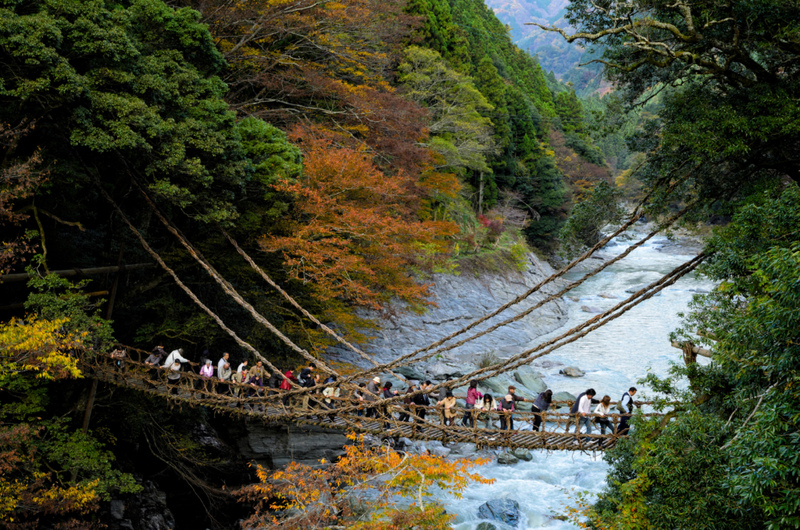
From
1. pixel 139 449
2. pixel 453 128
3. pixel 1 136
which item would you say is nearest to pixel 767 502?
pixel 1 136

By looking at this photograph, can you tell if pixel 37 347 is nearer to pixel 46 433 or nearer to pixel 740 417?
pixel 46 433

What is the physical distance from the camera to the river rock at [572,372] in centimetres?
1617

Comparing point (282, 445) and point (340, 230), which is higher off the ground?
point (340, 230)

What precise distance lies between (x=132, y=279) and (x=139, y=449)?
12.4ft

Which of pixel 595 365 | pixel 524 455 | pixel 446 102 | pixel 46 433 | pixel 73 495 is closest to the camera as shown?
pixel 73 495

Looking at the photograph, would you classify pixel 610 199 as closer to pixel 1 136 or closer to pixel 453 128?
pixel 1 136

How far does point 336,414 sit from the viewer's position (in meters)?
8.00

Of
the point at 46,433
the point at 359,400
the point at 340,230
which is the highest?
the point at 340,230

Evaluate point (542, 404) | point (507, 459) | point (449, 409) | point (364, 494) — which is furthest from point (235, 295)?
point (507, 459)

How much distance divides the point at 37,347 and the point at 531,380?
1313 centimetres

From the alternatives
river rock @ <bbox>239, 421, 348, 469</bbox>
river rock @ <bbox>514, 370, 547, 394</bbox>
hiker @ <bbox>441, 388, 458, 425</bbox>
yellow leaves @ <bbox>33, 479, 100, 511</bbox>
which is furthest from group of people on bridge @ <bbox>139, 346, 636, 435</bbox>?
river rock @ <bbox>514, 370, 547, 394</bbox>

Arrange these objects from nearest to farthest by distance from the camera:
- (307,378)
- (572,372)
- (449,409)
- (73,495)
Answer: (73,495)
(449,409)
(307,378)
(572,372)

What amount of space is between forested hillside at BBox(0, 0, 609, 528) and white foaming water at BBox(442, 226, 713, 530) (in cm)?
496

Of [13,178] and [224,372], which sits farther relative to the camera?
[224,372]
